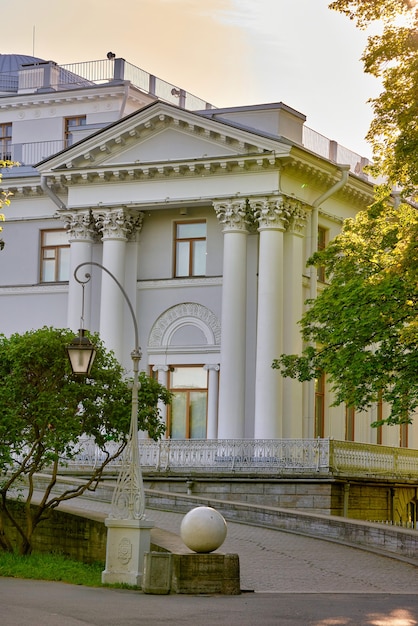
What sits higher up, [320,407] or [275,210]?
[275,210]

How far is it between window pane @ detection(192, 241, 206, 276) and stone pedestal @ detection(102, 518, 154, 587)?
20519mm

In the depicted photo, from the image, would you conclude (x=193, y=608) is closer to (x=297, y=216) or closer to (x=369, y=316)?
(x=369, y=316)

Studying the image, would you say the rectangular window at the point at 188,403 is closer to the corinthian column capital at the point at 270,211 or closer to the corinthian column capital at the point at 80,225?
the corinthian column capital at the point at 80,225

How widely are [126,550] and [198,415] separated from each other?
19.5m

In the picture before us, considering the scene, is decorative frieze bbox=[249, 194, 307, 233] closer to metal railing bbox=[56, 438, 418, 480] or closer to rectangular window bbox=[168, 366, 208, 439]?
rectangular window bbox=[168, 366, 208, 439]

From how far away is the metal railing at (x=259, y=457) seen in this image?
1366 inches

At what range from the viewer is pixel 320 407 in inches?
1642

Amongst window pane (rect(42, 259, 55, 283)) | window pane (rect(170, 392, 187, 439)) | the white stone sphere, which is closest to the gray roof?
window pane (rect(42, 259, 55, 283))

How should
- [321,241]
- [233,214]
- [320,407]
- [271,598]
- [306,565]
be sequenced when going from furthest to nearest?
1. [321,241]
2. [320,407]
3. [233,214]
4. [306,565]
5. [271,598]

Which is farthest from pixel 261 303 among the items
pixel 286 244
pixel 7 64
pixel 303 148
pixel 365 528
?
pixel 7 64

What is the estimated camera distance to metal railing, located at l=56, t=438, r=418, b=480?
34688 mm

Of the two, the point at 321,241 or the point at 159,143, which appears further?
the point at 321,241

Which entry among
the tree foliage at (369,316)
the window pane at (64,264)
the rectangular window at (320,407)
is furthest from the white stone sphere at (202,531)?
the window pane at (64,264)

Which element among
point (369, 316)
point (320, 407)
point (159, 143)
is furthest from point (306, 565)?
point (159, 143)
